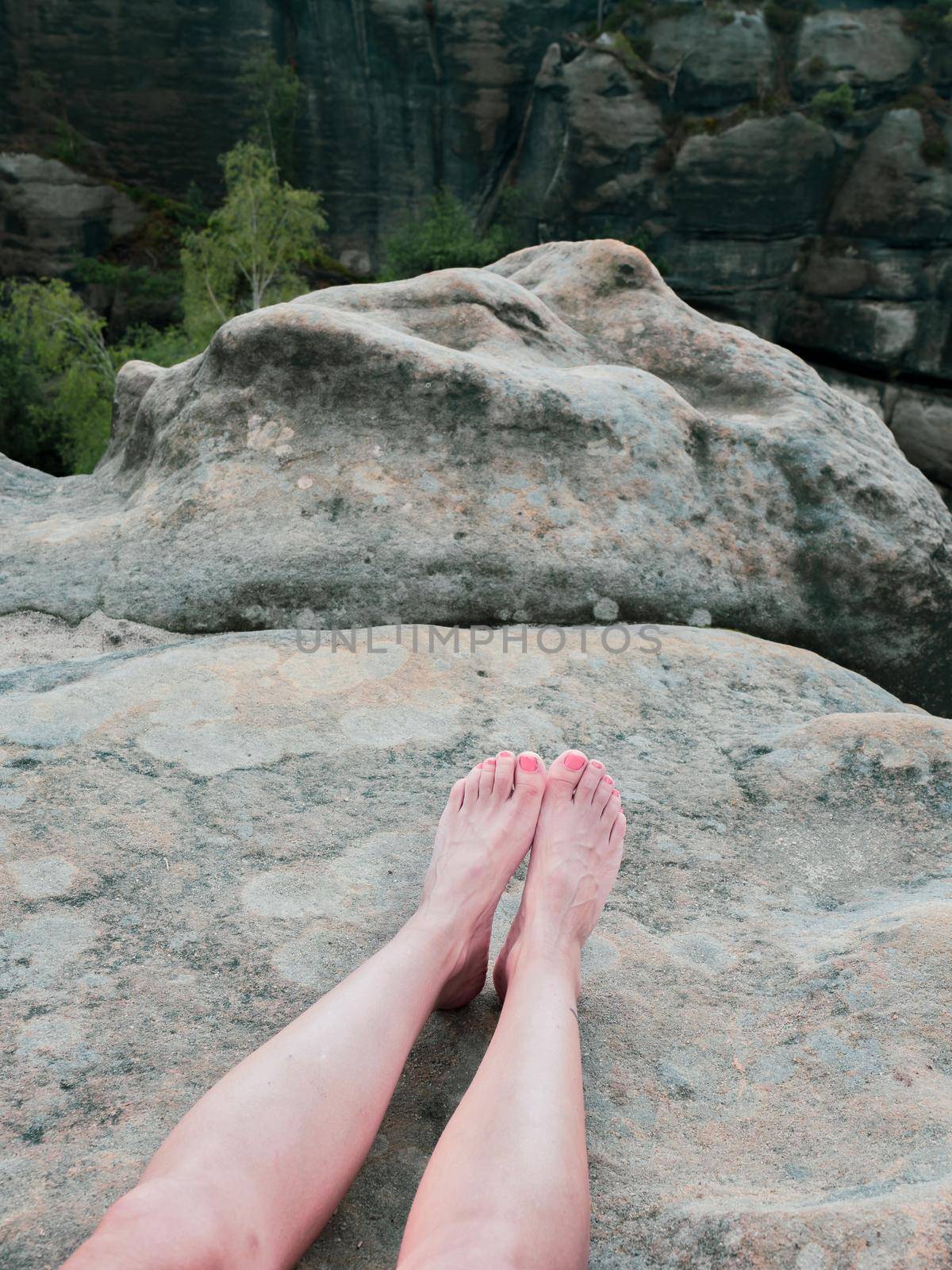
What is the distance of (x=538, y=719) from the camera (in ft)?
6.39

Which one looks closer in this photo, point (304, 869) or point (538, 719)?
point (304, 869)

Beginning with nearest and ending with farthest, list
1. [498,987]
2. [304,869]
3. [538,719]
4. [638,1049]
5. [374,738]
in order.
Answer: [638,1049] < [498,987] < [304,869] < [374,738] < [538,719]

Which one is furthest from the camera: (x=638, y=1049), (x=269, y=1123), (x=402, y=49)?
(x=402, y=49)

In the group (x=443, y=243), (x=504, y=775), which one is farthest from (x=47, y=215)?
(x=504, y=775)

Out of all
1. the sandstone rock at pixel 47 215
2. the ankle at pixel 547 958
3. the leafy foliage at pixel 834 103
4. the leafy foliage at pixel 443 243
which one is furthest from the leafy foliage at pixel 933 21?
the ankle at pixel 547 958

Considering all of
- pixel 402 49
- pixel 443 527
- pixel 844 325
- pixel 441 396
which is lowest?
pixel 844 325

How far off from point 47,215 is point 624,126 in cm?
1203

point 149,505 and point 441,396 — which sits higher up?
point 441,396

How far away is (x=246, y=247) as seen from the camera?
16.6 meters

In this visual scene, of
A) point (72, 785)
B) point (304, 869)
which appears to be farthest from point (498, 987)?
point (72, 785)

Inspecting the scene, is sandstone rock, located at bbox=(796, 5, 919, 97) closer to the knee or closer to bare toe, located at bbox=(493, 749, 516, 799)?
bare toe, located at bbox=(493, 749, 516, 799)

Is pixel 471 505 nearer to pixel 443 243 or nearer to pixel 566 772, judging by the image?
pixel 566 772

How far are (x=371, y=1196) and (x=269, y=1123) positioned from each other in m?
0.16

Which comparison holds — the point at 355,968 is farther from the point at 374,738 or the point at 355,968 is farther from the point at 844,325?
the point at 844,325
